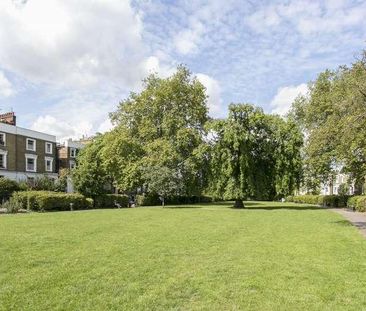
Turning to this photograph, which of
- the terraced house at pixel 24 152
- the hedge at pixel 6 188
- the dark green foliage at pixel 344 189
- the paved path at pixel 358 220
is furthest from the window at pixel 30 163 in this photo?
the paved path at pixel 358 220

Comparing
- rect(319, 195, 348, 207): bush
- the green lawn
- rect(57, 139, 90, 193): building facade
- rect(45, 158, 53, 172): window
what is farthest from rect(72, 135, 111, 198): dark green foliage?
the green lawn

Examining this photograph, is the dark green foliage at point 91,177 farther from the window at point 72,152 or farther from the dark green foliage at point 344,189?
the dark green foliage at point 344,189

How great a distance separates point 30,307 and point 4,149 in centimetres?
4618

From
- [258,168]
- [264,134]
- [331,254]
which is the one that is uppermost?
[264,134]

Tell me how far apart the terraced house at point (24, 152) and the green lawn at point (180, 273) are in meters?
38.2

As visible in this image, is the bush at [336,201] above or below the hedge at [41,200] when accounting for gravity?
below

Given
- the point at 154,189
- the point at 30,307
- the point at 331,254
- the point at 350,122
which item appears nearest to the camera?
the point at 30,307

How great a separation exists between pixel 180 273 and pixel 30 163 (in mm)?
48763

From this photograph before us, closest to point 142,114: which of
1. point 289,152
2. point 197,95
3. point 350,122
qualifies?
point 197,95

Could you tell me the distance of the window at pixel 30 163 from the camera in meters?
52.0

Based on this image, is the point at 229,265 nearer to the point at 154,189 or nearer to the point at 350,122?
the point at 350,122

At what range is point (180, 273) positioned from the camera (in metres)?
8.07

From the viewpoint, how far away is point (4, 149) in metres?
48.1

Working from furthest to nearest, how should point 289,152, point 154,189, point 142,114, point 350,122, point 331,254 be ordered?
point 142,114 → point 154,189 → point 289,152 → point 350,122 → point 331,254
